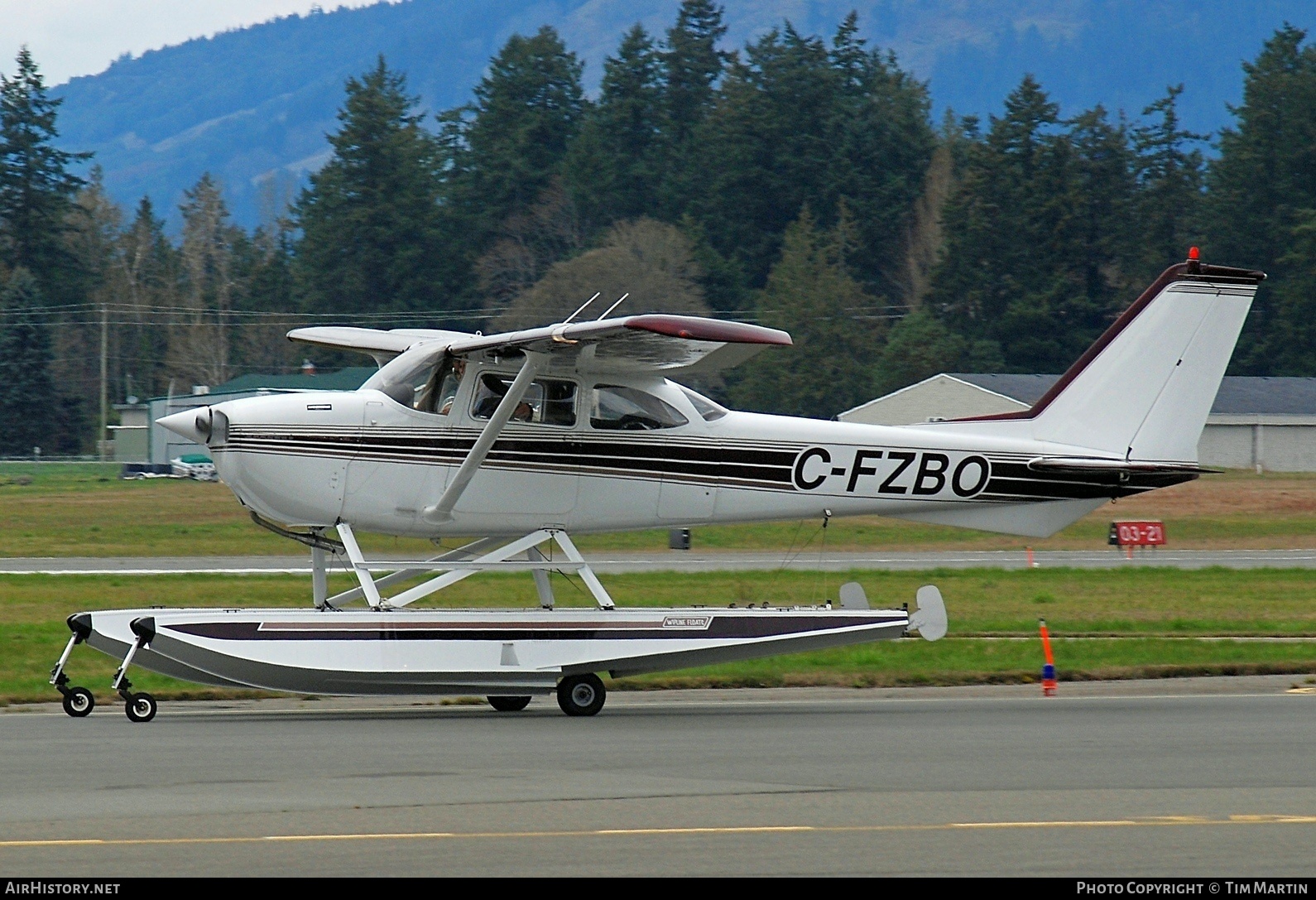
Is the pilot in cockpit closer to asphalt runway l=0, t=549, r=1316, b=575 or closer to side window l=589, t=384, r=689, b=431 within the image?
side window l=589, t=384, r=689, b=431

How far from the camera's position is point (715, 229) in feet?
283

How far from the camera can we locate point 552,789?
9133 millimetres

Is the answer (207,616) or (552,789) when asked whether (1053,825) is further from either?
(207,616)

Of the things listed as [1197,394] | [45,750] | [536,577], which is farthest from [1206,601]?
[45,750]

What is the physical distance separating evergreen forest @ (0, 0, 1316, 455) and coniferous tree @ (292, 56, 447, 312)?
159 mm

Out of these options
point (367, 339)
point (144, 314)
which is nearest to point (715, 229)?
point (144, 314)

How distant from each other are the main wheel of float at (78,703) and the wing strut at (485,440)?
9.65ft

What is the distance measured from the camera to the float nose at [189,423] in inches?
514

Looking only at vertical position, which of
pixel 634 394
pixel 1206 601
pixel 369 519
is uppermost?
pixel 634 394

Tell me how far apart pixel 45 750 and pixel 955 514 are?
314 inches

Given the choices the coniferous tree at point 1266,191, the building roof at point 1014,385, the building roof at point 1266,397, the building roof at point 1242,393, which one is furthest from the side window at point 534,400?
the coniferous tree at point 1266,191

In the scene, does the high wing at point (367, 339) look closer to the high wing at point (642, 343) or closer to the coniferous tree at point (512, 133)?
the high wing at point (642, 343)

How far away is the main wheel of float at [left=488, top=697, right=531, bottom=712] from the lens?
1365 cm

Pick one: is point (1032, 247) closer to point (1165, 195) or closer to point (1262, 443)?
point (1165, 195)
